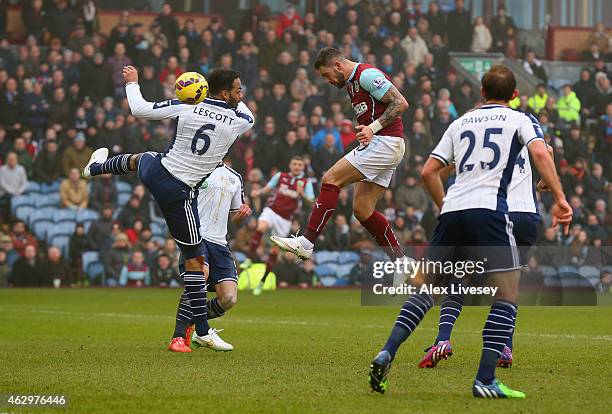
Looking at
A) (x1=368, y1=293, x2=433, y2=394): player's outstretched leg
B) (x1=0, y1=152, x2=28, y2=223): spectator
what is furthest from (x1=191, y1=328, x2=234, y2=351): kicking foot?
(x1=0, y1=152, x2=28, y2=223): spectator

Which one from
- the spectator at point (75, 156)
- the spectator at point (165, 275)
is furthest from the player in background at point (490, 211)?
the spectator at point (75, 156)

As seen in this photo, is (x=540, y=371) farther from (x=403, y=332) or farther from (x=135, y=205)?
(x=135, y=205)

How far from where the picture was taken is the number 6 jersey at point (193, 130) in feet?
34.0

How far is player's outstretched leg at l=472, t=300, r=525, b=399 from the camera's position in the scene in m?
7.34

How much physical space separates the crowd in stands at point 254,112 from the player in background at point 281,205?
5.64 ft

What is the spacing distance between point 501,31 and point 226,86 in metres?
21.0

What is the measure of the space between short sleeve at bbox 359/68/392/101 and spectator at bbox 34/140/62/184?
15.3m

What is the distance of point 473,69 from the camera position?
30.3 meters

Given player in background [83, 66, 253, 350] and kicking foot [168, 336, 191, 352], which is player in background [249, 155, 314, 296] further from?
player in background [83, 66, 253, 350]

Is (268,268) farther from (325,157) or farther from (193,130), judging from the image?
(193,130)

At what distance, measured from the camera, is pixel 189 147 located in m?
10.4

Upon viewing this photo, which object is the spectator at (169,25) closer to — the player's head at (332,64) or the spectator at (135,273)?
the spectator at (135,273)

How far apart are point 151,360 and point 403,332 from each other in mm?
3067

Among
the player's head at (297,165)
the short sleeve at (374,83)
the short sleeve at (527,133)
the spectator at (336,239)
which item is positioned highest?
the short sleeve at (374,83)
